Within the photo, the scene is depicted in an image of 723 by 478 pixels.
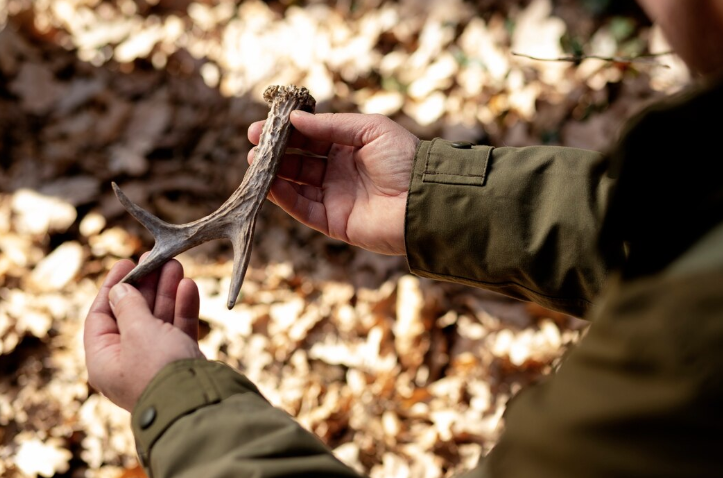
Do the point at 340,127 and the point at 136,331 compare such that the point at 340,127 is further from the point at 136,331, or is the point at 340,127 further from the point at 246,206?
the point at 136,331

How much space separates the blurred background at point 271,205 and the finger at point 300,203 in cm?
76

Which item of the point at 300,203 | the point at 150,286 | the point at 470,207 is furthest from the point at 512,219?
the point at 150,286

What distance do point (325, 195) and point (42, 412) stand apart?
4.61 feet

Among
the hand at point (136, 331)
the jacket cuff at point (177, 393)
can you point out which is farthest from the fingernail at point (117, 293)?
the jacket cuff at point (177, 393)

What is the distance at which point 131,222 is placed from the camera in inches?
111

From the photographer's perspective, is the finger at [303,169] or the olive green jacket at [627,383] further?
the finger at [303,169]

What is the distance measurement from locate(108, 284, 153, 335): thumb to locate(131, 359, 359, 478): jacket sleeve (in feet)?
0.79

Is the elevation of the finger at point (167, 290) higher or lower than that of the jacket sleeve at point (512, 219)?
lower

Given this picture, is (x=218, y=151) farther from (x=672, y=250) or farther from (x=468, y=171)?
(x=672, y=250)

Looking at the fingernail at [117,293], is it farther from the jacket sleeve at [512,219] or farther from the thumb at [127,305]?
the jacket sleeve at [512,219]

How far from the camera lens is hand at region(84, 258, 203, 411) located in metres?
1.27

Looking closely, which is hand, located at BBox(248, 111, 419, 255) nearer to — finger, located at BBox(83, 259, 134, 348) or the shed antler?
the shed antler

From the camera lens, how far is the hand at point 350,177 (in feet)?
5.82

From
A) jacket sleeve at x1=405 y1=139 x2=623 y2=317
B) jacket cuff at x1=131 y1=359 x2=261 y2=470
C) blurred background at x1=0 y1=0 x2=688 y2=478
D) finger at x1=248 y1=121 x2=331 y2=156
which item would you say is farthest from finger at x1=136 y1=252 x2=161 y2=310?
blurred background at x1=0 y1=0 x2=688 y2=478
